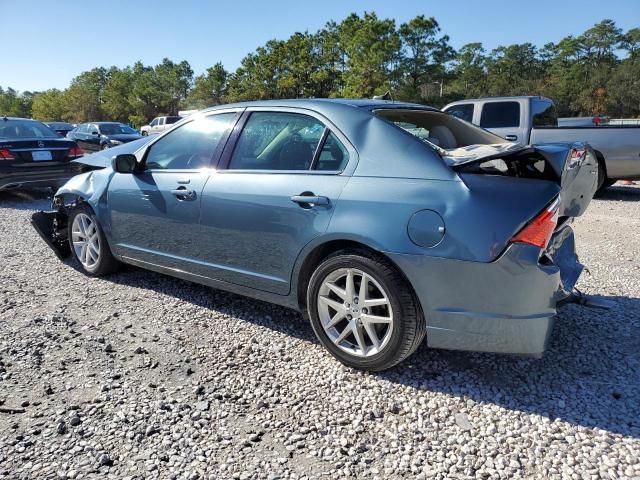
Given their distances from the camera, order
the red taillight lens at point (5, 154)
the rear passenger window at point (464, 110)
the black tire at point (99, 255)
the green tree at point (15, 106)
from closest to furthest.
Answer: the black tire at point (99, 255), the red taillight lens at point (5, 154), the rear passenger window at point (464, 110), the green tree at point (15, 106)

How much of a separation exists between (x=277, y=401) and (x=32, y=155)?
8.34 meters

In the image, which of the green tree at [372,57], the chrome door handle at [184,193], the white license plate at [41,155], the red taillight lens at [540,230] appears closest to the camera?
the red taillight lens at [540,230]

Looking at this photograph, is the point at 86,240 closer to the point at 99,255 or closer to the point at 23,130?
the point at 99,255

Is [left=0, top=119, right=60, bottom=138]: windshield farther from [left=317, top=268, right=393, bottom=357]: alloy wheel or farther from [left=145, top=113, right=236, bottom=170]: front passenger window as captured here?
[left=317, top=268, right=393, bottom=357]: alloy wheel

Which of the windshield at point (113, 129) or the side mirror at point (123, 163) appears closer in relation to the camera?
the side mirror at point (123, 163)

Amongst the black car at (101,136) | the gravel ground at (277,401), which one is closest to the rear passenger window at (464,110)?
the gravel ground at (277,401)

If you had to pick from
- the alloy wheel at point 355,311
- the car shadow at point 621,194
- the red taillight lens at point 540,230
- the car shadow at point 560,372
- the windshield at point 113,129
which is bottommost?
the car shadow at point 621,194

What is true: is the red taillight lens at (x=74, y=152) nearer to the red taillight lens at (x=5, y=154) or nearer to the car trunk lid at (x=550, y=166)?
the red taillight lens at (x=5, y=154)

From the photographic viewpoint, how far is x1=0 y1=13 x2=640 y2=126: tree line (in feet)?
125

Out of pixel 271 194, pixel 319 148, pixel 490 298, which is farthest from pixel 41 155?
pixel 490 298

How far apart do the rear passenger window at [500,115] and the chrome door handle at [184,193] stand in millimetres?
7537

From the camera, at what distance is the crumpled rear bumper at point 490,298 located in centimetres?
239

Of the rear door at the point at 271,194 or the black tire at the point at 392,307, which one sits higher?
the rear door at the point at 271,194

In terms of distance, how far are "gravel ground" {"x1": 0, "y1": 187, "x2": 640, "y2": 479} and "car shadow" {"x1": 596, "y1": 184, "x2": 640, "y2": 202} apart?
6292 mm
